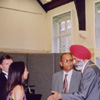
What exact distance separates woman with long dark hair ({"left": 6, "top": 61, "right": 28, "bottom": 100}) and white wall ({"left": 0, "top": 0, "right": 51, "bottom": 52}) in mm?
4858

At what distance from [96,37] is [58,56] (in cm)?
198

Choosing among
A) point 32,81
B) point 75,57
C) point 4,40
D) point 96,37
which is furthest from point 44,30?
point 75,57

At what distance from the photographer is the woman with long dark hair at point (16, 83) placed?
7.14 feet

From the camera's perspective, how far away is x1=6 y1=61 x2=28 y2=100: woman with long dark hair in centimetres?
218

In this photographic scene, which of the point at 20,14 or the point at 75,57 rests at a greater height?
the point at 20,14

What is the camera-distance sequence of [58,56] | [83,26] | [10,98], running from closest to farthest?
[10,98], [58,56], [83,26]

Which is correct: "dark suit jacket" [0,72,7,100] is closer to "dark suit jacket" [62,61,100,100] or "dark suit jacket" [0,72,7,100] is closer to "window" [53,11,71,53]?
"dark suit jacket" [62,61,100,100]

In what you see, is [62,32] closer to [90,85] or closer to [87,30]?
[87,30]

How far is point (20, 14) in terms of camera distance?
25.0ft

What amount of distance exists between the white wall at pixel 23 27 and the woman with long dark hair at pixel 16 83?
4858 mm

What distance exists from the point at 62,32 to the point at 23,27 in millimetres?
1266

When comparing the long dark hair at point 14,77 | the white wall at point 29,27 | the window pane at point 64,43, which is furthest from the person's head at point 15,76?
the window pane at point 64,43

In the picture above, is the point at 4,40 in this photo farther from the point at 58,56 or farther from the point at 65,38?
the point at 58,56

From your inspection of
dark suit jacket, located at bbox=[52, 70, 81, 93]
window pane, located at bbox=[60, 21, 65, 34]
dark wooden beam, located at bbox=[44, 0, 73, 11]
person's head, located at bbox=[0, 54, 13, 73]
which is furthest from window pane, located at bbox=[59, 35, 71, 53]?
person's head, located at bbox=[0, 54, 13, 73]
